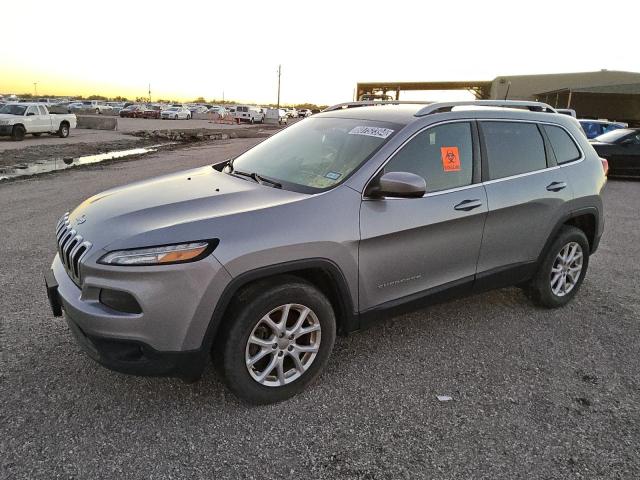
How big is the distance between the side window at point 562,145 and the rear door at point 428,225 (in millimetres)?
1011

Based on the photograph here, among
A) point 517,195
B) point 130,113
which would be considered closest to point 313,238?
point 517,195

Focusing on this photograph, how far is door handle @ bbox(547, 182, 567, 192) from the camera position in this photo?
13.1 feet

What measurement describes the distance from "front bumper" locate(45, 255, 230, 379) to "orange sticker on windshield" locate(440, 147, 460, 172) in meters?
1.80

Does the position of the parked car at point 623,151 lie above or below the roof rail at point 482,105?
below

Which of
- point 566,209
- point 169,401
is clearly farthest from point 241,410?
point 566,209

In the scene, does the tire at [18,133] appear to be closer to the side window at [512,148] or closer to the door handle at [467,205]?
the side window at [512,148]

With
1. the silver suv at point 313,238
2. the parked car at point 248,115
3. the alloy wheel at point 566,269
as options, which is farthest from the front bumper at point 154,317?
the parked car at point 248,115

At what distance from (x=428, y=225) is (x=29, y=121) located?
2307 cm

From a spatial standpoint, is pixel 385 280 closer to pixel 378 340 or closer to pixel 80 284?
pixel 378 340

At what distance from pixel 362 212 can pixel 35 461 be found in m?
2.17

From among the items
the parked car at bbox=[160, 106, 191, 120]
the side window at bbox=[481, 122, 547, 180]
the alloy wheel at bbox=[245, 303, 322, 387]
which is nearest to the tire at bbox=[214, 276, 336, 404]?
the alloy wheel at bbox=[245, 303, 322, 387]

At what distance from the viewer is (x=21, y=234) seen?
635 cm

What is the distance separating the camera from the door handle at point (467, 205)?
3.39 m

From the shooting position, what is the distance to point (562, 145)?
13.9 ft
